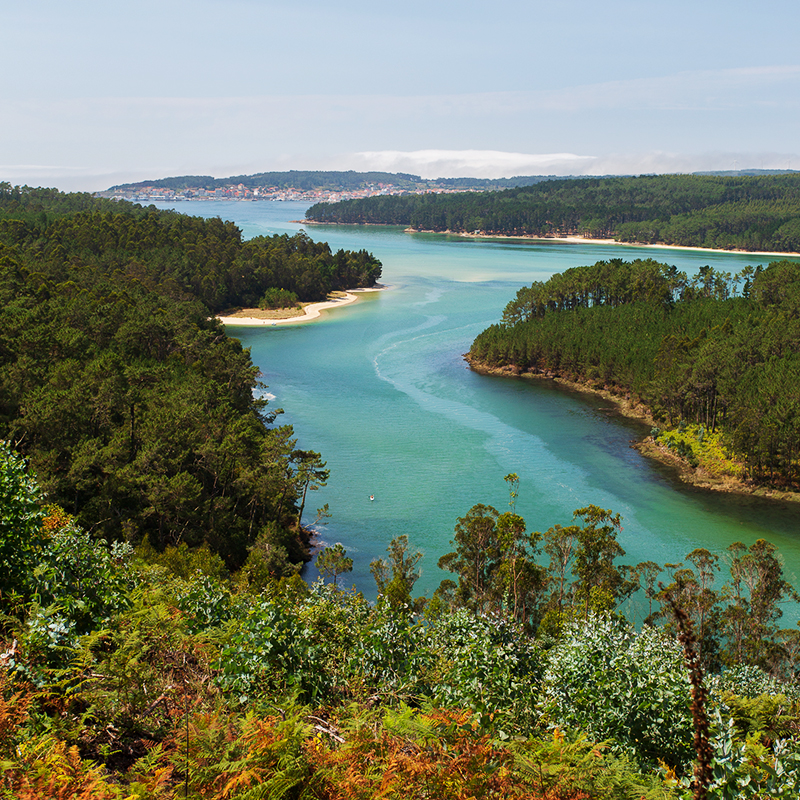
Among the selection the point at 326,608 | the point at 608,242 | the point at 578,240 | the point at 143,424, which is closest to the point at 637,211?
the point at 608,242

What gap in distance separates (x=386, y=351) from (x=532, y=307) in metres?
15.3

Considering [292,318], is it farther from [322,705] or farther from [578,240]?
[578,240]

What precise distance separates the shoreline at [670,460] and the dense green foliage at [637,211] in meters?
98.9

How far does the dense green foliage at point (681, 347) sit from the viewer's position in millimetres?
34969

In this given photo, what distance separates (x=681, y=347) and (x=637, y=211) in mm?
125039

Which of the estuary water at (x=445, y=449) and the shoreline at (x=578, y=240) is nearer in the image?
the estuary water at (x=445, y=449)

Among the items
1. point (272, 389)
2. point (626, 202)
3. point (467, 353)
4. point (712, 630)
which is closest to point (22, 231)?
point (272, 389)

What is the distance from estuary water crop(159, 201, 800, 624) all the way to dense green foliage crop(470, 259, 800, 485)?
262cm

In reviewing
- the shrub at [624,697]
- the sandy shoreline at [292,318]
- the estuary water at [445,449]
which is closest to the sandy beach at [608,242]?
the sandy shoreline at [292,318]

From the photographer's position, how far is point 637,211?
16012cm

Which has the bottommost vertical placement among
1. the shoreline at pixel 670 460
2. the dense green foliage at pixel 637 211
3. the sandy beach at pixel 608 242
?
the shoreline at pixel 670 460

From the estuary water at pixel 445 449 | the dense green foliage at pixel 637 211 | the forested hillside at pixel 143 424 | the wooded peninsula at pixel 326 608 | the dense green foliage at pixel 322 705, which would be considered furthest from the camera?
the dense green foliage at pixel 637 211

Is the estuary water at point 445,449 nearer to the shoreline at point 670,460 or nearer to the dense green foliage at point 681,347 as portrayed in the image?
the shoreline at point 670,460

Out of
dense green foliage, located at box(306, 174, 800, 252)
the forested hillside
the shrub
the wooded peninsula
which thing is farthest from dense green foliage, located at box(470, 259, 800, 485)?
dense green foliage, located at box(306, 174, 800, 252)
